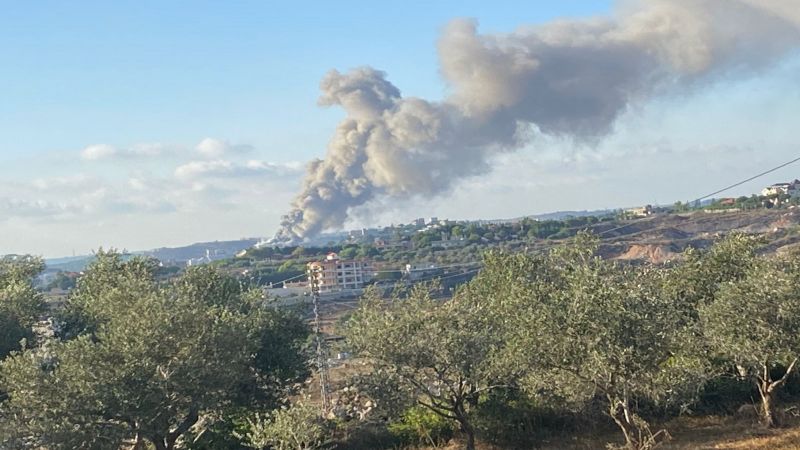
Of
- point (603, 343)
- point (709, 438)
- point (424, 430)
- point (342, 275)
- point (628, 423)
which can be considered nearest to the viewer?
point (603, 343)

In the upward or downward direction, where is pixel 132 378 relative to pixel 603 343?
downward

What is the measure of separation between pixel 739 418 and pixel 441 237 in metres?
151

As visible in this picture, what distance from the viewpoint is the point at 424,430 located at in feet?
74.8

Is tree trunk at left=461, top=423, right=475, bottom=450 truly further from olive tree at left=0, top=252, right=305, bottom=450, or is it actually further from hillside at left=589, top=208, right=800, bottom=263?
hillside at left=589, top=208, right=800, bottom=263

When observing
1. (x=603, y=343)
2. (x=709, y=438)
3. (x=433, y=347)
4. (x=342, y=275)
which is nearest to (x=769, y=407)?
(x=709, y=438)

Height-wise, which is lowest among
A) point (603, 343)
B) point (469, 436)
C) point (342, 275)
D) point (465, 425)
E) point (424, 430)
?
point (424, 430)

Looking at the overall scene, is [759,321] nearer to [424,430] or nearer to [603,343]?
[603,343]

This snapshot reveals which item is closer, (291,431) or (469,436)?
(291,431)

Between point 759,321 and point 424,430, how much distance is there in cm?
1071

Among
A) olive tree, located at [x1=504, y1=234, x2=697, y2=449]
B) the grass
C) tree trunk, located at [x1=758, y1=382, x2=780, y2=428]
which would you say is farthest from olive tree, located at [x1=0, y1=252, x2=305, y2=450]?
tree trunk, located at [x1=758, y1=382, x2=780, y2=428]

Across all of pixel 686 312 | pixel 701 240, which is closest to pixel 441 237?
pixel 701 240

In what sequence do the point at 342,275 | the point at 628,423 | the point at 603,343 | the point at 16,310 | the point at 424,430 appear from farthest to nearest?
1. the point at 342,275
2. the point at 16,310
3. the point at 424,430
4. the point at 628,423
5. the point at 603,343

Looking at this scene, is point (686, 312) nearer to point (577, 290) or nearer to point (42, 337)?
point (577, 290)

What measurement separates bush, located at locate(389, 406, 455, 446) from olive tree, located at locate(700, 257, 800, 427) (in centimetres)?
876
